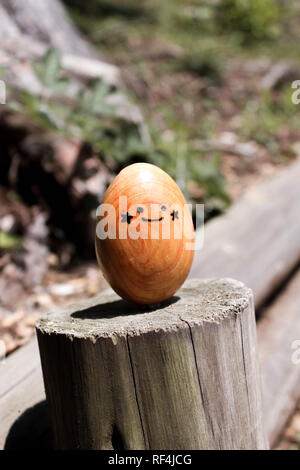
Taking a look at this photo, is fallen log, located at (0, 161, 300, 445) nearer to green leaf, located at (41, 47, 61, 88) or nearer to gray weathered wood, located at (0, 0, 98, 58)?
green leaf, located at (41, 47, 61, 88)

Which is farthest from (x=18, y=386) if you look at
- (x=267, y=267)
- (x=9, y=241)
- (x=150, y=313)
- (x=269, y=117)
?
(x=269, y=117)

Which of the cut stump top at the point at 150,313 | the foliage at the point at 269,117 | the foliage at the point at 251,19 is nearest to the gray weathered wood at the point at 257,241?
the cut stump top at the point at 150,313

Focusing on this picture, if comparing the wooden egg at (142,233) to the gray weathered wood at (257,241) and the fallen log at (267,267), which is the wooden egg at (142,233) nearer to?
the fallen log at (267,267)

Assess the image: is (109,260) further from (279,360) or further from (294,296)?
(294,296)

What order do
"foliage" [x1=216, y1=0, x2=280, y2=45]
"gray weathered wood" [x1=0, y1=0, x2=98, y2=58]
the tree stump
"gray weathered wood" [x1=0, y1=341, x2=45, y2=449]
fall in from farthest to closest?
"foliage" [x1=216, y1=0, x2=280, y2=45] → "gray weathered wood" [x1=0, y1=0, x2=98, y2=58] → "gray weathered wood" [x1=0, y1=341, x2=45, y2=449] → the tree stump

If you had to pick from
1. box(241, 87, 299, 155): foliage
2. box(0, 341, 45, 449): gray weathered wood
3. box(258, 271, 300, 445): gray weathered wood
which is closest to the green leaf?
box(0, 341, 45, 449): gray weathered wood

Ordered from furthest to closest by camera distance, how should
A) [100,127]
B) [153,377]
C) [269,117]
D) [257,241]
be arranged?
1. [269,117]
2. [100,127]
3. [257,241]
4. [153,377]

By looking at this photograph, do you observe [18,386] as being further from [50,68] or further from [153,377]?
[50,68]
